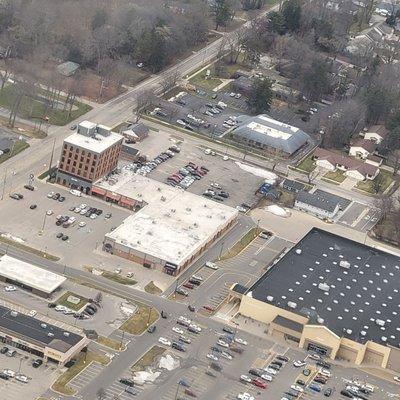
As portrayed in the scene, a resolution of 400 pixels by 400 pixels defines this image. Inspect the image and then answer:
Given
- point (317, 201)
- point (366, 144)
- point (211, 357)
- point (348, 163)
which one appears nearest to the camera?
point (211, 357)

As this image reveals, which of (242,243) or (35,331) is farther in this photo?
(242,243)

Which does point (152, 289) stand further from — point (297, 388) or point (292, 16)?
point (292, 16)

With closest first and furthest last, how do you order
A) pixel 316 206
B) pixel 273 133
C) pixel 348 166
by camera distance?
pixel 316 206
pixel 348 166
pixel 273 133

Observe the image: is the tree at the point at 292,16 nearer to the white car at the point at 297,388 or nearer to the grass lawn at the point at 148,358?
the grass lawn at the point at 148,358

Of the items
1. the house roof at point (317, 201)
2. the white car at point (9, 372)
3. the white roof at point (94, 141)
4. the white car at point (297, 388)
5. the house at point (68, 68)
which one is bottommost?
the house at point (68, 68)

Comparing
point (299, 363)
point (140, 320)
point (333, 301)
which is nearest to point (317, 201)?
point (333, 301)

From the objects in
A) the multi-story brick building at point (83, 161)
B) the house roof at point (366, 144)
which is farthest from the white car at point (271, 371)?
the house roof at point (366, 144)
